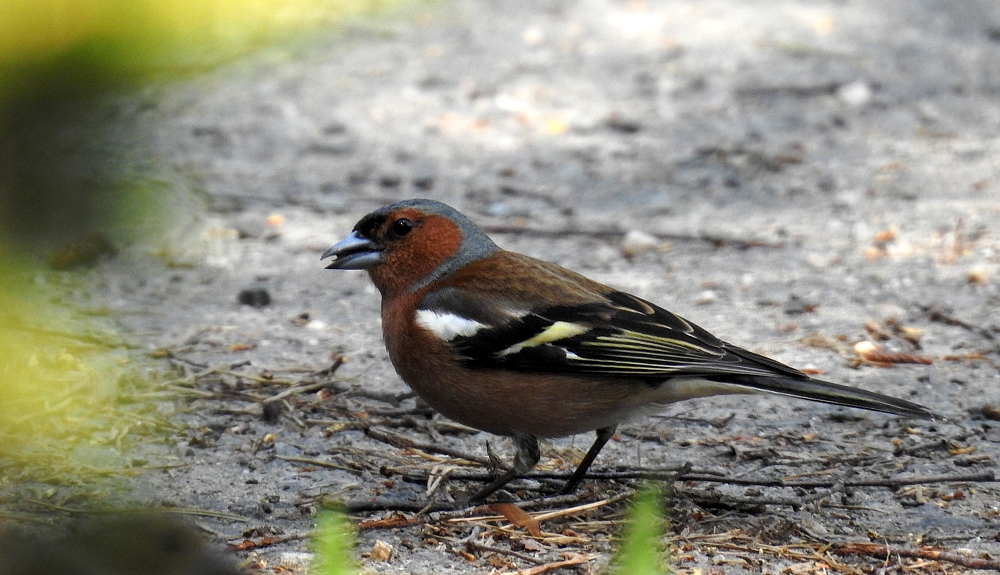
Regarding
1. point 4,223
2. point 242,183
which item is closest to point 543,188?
point 242,183

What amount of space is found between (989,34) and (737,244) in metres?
→ 4.74

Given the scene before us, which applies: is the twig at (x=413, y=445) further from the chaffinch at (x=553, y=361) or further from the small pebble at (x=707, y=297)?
the small pebble at (x=707, y=297)

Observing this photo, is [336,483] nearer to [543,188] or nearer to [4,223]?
[4,223]

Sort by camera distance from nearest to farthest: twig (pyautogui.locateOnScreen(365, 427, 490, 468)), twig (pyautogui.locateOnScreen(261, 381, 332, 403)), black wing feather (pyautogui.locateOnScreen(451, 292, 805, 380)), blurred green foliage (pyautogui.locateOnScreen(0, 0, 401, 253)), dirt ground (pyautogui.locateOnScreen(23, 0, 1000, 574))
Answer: blurred green foliage (pyautogui.locateOnScreen(0, 0, 401, 253))
dirt ground (pyautogui.locateOnScreen(23, 0, 1000, 574))
black wing feather (pyautogui.locateOnScreen(451, 292, 805, 380))
twig (pyautogui.locateOnScreen(365, 427, 490, 468))
twig (pyautogui.locateOnScreen(261, 381, 332, 403))

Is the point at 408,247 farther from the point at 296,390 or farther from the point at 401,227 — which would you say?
the point at 296,390

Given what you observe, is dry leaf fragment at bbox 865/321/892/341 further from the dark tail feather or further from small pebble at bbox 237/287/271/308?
small pebble at bbox 237/287/271/308

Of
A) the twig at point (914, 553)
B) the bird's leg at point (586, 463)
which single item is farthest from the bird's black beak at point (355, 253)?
the twig at point (914, 553)

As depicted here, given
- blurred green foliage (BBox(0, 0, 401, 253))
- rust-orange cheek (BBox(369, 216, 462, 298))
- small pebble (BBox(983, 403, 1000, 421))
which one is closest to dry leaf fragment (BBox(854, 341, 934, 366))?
small pebble (BBox(983, 403, 1000, 421))

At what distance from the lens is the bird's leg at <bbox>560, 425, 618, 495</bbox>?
3.60 m

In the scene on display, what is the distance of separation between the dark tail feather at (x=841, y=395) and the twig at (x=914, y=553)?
1.23 feet

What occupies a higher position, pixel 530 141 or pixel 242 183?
pixel 530 141

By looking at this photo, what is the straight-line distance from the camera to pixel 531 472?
A: 3.77 metres

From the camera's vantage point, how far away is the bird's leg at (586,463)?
11.8 ft

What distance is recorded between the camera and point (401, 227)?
4.05 m
